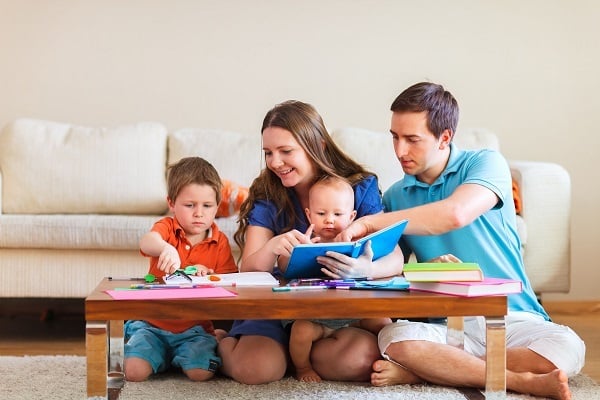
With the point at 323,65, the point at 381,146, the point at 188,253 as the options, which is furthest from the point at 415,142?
the point at 323,65

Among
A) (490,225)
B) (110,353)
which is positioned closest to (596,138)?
(490,225)

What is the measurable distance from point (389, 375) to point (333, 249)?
488 mm

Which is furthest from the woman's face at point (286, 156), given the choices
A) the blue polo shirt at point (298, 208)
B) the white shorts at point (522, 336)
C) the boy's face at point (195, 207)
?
the white shorts at point (522, 336)

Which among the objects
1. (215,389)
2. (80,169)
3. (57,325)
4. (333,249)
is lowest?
(57,325)

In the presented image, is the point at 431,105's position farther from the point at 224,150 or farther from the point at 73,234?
the point at 224,150

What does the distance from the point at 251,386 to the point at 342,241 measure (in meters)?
0.50

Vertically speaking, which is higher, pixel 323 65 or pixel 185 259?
pixel 323 65

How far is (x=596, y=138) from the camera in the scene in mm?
4371

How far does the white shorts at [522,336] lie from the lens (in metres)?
2.26

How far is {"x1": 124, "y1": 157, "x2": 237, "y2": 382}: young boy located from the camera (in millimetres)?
2465

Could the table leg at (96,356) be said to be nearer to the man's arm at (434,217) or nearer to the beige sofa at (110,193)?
the man's arm at (434,217)

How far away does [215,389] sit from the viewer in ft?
7.76

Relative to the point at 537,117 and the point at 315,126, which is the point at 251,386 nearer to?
the point at 315,126

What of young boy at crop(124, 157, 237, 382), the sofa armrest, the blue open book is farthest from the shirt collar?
the sofa armrest
